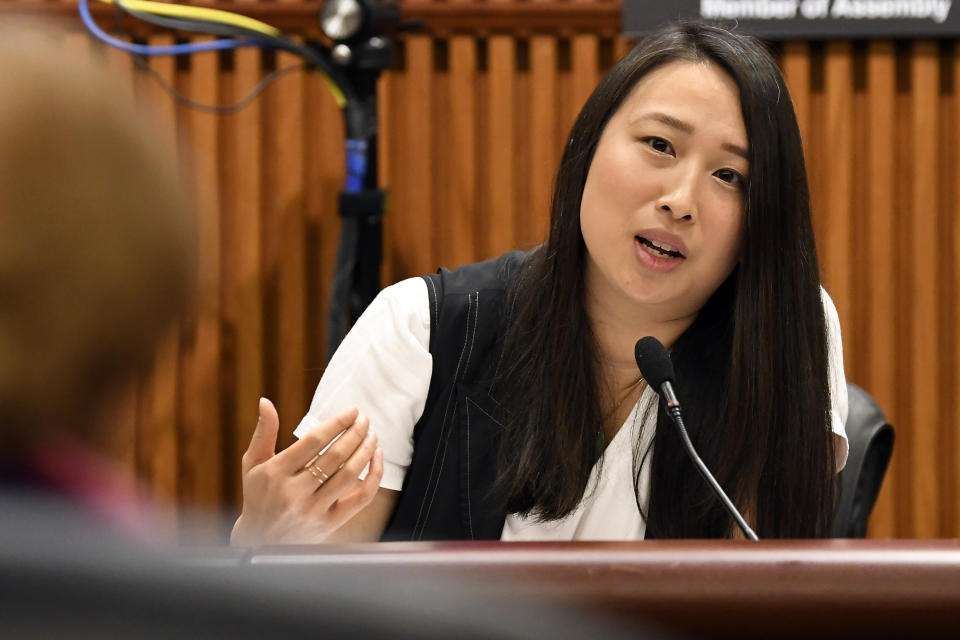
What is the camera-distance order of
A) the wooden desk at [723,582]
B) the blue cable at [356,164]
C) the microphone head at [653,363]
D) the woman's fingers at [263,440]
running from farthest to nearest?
the blue cable at [356,164] < the microphone head at [653,363] < the woman's fingers at [263,440] < the wooden desk at [723,582]

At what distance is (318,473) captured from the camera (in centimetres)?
124

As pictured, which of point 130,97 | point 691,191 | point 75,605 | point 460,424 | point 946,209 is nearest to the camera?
point 75,605

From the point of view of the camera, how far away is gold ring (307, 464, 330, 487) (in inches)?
48.7

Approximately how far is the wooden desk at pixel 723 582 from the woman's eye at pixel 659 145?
2.79ft

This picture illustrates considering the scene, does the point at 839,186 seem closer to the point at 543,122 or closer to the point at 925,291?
the point at 925,291

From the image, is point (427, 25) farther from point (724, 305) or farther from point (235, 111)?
point (724, 305)

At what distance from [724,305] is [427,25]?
4.83 ft

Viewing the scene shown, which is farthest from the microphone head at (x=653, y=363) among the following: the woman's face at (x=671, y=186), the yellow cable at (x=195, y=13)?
the yellow cable at (x=195, y=13)

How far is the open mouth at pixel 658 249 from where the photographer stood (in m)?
1.52

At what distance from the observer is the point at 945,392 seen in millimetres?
2836

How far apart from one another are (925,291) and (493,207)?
3.72 ft

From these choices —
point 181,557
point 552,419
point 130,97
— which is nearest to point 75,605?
point 181,557

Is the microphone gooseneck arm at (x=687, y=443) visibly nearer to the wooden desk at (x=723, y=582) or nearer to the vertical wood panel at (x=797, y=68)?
the wooden desk at (x=723, y=582)

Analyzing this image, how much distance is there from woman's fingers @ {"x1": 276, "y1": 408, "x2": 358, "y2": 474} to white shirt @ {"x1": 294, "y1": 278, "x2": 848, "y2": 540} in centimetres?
31
